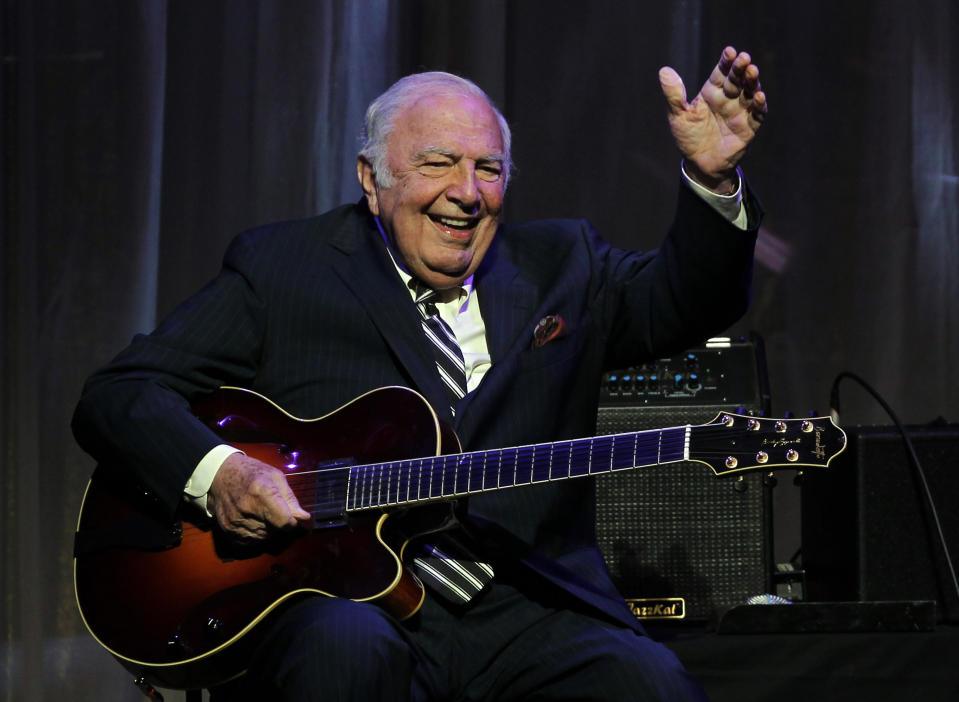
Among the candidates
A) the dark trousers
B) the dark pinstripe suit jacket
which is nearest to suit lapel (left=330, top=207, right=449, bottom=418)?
the dark pinstripe suit jacket

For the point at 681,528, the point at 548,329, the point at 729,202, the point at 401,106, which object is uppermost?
the point at 401,106

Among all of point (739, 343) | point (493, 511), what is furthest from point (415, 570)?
point (739, 343)

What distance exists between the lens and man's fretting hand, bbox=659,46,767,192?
185 cm

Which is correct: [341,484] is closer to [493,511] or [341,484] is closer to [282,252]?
[493,511]

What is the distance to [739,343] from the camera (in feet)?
8.77

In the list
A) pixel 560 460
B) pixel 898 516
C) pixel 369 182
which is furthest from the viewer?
pixel 898 516

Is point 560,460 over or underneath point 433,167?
underneath

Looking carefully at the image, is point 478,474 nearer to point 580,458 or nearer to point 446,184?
point 580,458

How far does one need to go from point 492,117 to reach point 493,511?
2.33 feet

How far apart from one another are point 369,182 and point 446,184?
216mm

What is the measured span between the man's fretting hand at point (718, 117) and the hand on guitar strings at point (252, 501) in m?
0.82

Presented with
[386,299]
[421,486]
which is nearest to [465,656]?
[421,486]

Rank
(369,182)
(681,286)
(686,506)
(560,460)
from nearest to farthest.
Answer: (560,460) → (681,286) → (369,182) → (686,506)

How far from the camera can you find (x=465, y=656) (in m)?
1.91
